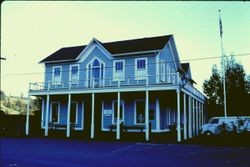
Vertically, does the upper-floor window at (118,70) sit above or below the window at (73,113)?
above

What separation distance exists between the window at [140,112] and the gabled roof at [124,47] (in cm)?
460

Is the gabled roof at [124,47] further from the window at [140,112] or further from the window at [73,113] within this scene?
the window at [140,112]

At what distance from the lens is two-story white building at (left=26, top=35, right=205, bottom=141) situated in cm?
2288

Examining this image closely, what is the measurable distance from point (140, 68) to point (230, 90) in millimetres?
14592

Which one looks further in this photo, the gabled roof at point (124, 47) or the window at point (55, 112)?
the window at point (55, 112)

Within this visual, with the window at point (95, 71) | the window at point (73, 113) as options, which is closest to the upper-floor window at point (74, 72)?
the window at point (95, 71)

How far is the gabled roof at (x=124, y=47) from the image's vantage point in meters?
24.2

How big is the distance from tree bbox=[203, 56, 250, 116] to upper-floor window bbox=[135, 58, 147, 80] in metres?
11.5

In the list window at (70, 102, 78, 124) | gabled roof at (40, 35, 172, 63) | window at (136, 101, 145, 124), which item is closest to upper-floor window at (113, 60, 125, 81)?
gabled roof at (40, 35, 172, 63)

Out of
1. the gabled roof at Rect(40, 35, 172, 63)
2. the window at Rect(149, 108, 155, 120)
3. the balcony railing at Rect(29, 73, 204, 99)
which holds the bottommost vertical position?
the window at Rect(149, 108, 155, 120)

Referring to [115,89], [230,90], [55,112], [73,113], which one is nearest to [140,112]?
[115,89]

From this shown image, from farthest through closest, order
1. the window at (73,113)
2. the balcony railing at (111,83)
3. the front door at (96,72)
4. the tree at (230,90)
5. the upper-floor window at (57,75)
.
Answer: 1. the tree at (230,90)
2. the upper-floor window at (57,75)
3. the window at (73,113)
4. the front door at (96,72)
5. the balcony railing at (111,83)

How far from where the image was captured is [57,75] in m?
28.0

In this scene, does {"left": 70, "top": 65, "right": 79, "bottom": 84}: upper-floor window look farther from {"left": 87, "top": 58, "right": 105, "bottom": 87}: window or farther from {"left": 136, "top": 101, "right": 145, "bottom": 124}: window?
{"left": 136, "top": 101, "right": 145, "bottom": 124}: window
